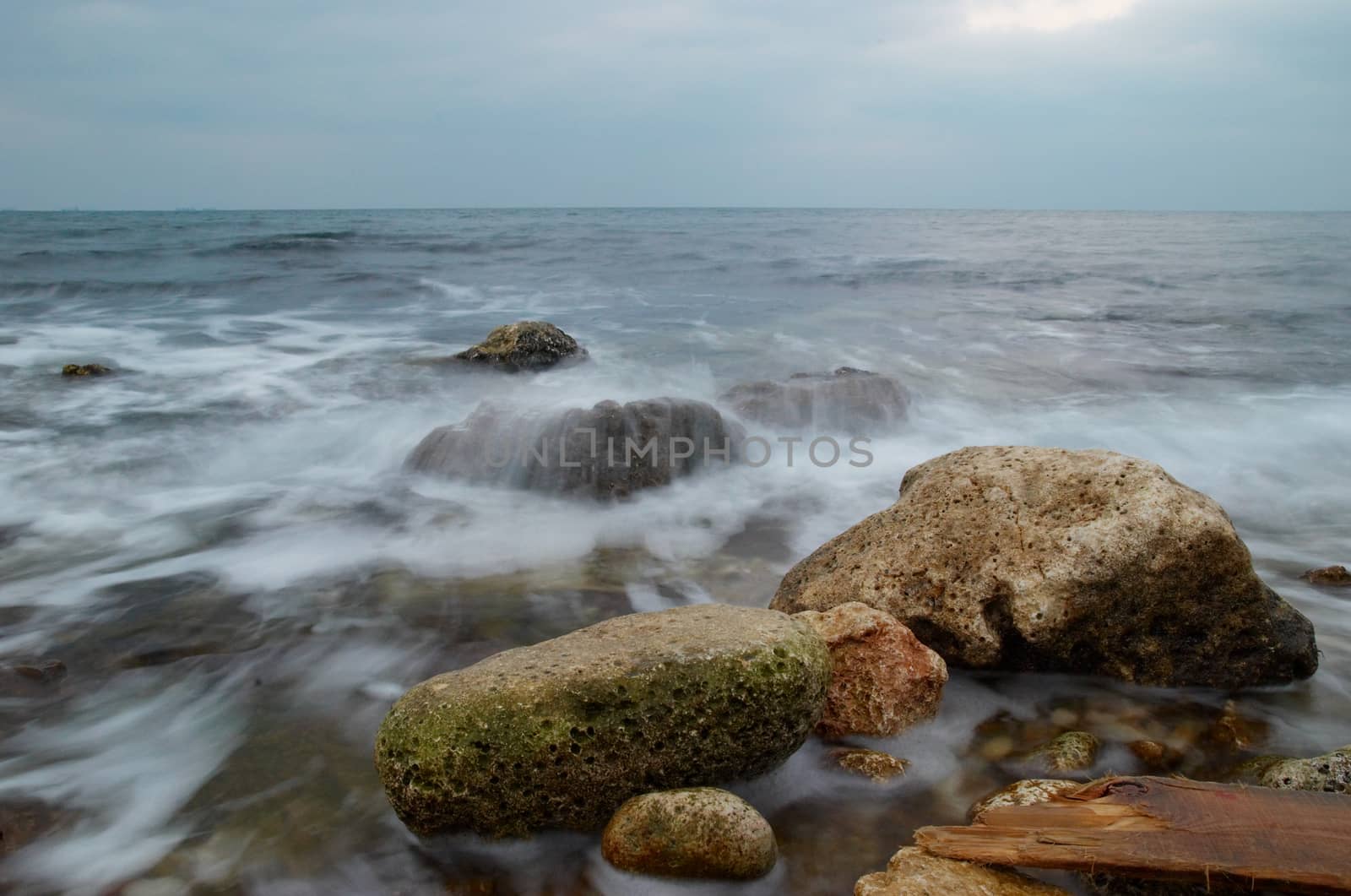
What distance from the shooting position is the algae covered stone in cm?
280

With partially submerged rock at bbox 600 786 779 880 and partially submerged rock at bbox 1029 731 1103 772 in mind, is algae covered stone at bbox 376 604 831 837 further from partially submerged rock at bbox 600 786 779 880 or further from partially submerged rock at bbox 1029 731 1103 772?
partially submerged rock at bbox 1029 731 1103 772

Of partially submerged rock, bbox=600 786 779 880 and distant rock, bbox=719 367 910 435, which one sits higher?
distant rock, bbox=719 367 910 435

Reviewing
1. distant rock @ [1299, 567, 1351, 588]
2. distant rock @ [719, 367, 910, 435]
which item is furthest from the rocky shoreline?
distant rock @ [719, 367, 910, 435]

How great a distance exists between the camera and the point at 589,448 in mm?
6484

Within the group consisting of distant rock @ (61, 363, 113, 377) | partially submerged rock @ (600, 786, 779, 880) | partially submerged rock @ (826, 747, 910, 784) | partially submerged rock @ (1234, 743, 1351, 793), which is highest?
distant rock @ (61, 363, 113, 377)

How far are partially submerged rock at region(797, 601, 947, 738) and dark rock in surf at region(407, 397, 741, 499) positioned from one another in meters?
3.05

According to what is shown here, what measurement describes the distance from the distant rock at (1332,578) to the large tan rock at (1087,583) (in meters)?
1.33

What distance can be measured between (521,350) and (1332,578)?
26.8 feet

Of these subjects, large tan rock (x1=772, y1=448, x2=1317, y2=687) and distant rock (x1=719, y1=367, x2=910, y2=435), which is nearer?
large tan rock (x1=772, y1=448, x2=1317, y2=687)

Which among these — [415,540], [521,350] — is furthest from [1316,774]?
[521,350]

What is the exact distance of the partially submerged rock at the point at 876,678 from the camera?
3404 millimetres

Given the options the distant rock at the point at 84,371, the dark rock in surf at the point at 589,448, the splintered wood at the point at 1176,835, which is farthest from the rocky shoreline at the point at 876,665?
the distant rock at the point at 84,371

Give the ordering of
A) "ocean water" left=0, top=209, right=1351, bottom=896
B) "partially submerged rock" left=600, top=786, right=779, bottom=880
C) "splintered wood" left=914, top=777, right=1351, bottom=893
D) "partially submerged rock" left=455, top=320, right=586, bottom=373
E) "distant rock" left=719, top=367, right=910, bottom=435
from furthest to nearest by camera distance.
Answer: "partially submerged rock" left=455, top=320, right=586, bottom=373, "distant rock" left=719, top=367, right=910, bottom=435, "ocean water" left=0, top=209, right=1351, bottom=896, "partially submerged rock" left=600, top=786, right=779, bottom=880, "splintered wood" left=914, top=777, right=1351, bottom=893

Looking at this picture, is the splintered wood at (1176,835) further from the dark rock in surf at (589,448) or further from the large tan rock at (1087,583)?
the dark rock in surf at (589,448)
